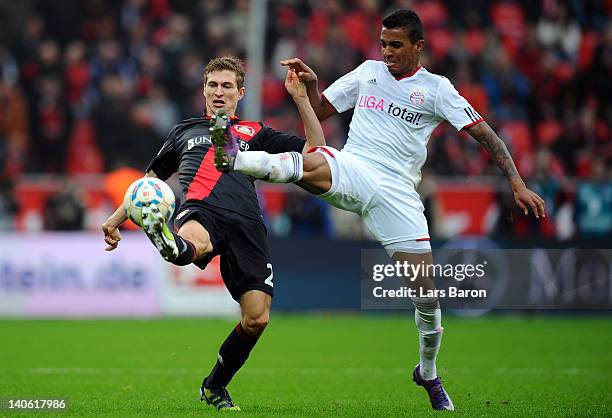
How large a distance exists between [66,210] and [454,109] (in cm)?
1125

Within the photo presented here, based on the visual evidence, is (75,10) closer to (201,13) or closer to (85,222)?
(201,13)

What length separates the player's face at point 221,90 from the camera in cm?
798

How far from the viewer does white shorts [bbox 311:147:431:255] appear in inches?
303

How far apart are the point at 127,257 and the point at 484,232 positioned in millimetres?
6283

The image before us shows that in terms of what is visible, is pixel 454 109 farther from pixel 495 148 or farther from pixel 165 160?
pixel 165 160

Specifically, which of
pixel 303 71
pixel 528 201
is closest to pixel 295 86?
pixel 303 71

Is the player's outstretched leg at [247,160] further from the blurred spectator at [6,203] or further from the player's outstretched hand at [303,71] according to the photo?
the blurred spectator at [6,203]

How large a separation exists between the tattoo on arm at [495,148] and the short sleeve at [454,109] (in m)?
0.06

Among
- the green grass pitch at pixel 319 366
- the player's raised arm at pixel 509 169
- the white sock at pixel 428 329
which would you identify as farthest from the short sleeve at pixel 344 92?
the green grass pitch at pixel 319 366

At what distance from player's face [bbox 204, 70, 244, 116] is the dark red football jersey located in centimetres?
17

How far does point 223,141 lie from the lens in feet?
22.5

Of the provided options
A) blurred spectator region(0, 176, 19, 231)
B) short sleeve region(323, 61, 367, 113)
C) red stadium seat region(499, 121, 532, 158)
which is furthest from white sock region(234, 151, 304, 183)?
red stadium seat region(499, 121, 532, 158)

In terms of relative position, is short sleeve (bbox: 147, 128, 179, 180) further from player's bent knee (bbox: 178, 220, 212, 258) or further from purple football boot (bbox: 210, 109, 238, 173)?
purple football boot (bbox: 210, 109, 238, 173)

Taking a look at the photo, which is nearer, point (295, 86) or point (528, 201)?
point (528, 201)
